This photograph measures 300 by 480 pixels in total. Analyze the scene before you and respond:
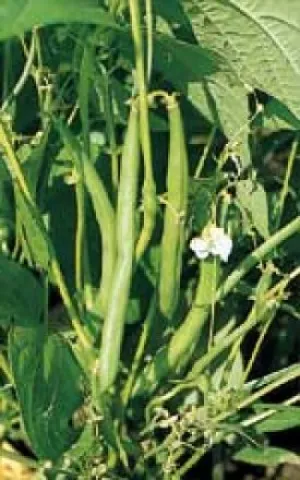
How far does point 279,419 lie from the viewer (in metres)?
0.98

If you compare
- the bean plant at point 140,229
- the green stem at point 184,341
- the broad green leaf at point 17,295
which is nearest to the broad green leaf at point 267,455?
the bean plant at point 140,229

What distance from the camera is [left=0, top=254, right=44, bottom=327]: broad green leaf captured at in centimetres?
90

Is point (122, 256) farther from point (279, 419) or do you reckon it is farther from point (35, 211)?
point (279, 419)

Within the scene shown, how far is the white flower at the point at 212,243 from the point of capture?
2.88ft

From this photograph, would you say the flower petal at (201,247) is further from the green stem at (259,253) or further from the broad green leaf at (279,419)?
the broad green leaf at (279,419)

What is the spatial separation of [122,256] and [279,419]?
0.22 m

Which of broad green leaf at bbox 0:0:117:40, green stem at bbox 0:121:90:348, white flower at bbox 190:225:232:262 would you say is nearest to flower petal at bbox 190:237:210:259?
white flower at bbox 190:225:232:262

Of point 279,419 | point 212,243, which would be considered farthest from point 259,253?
point 279,419

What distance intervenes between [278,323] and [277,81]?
522mm

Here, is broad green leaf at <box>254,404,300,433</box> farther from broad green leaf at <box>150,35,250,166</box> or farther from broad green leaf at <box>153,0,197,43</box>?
broad green leaf at <box>153,0,197,43</box>

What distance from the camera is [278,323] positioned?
4.17 ft

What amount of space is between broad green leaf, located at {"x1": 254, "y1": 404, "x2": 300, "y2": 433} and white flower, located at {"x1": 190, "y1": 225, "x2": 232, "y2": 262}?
5.8 inches

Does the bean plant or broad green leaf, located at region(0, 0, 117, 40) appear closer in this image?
broad green leaf, located at region(0, 0, 117, 40)

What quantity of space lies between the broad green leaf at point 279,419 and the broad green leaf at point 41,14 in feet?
1.22
